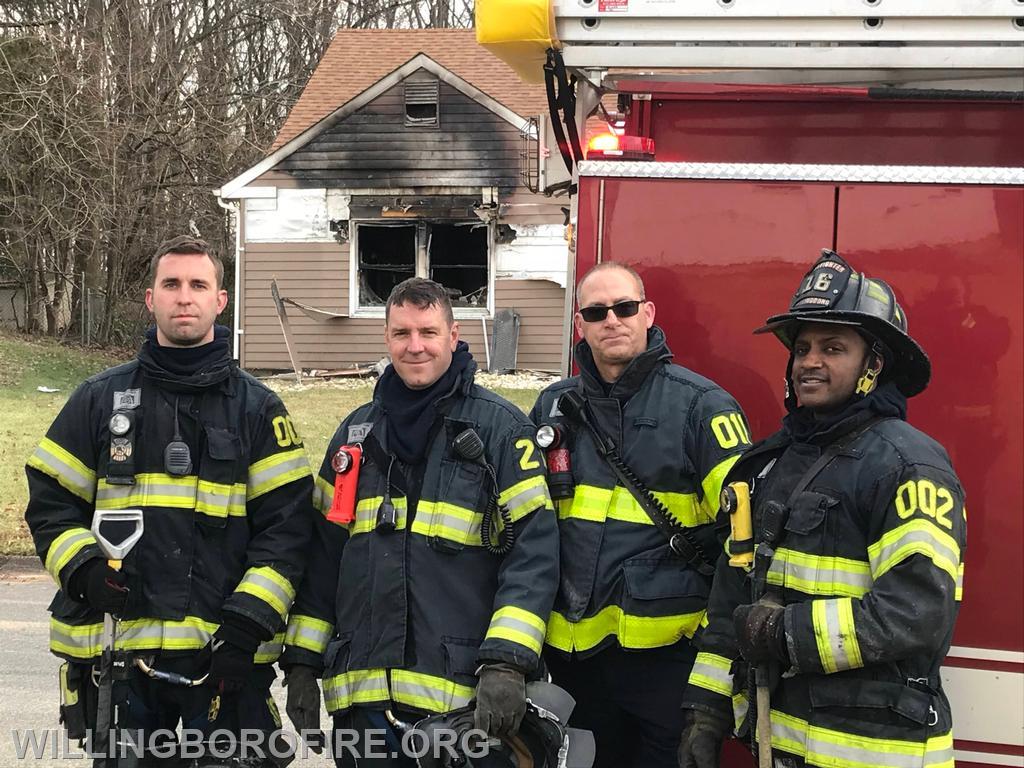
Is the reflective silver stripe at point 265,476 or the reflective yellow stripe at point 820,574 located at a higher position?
the reflective silver stripe at point 265,476

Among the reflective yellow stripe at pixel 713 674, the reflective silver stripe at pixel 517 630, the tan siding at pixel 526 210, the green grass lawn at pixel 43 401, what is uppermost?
the tan siding at pixel 526 210

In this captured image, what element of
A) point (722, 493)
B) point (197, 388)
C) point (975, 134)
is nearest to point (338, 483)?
point (197, 388)

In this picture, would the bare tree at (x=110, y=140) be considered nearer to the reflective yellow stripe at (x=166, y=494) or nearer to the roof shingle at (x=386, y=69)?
the roof shingle at (x=386, y=69)

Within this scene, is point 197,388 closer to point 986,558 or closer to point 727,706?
point 727,706

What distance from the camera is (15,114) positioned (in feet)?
51.6

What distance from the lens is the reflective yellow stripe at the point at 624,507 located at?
2.65 metres

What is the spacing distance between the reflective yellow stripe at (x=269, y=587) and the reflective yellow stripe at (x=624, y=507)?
0.80 metres

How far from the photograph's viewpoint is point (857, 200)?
2672 mm

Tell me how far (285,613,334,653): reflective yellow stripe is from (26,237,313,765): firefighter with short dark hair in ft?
0.19

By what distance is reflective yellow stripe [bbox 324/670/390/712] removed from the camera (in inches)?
101

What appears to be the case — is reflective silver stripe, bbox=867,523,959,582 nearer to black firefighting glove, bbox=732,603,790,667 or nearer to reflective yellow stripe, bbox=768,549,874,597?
reflective yellow stripe, bbox=768,549,874,597

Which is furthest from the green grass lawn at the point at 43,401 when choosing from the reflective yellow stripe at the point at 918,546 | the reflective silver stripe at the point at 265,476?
the reflective yellow stripe at the point at 918,546

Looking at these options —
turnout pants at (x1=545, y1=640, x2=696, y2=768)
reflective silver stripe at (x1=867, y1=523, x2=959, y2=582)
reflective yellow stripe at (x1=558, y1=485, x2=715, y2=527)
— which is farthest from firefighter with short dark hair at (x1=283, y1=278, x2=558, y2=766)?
reflective silver stripe at (x1=867, y1=523, x2=959, y2=582)

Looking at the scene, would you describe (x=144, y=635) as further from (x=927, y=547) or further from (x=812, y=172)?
(x=812, y=172)
